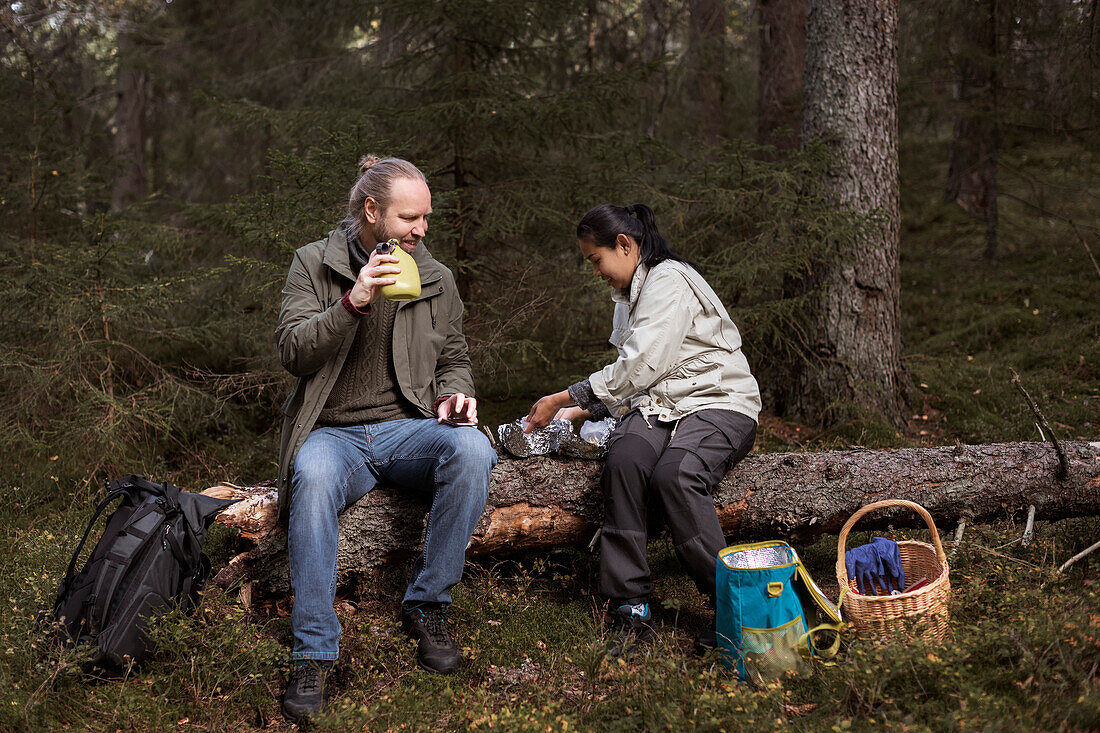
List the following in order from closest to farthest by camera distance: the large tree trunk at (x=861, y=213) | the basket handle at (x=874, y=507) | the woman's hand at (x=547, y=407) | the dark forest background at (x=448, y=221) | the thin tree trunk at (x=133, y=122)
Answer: the basket handle at (x=874, y=507) → the woman's hand at (x=547, y=407) → the dark forest background at (x=448, y=221) → the large tree trunk at (x=861, y=213) → the thin tree trunk at (x=133, y=122)

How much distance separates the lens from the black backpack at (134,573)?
9.48 feet

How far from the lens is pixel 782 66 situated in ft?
27.7

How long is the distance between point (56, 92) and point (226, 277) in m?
3.29

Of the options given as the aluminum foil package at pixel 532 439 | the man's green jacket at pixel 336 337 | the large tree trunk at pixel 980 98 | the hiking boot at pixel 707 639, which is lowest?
the hiking boot at pixel 707 639

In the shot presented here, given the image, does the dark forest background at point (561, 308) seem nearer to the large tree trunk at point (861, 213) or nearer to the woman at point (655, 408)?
the large tree trunk at point (861, 213)

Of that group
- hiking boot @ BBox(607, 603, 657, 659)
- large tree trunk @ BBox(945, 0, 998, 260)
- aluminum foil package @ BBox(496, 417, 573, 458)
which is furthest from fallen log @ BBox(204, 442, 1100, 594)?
large tree trunk @ BBox(945, 0, 998, 260)

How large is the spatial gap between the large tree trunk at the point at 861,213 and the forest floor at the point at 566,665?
208cm

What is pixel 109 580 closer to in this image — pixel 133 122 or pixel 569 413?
pixel 569 413

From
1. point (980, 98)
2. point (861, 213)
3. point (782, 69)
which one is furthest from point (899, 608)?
point (980, 98)

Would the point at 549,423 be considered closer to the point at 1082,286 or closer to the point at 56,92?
the point at 56,92

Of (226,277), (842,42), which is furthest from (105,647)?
(842,42)

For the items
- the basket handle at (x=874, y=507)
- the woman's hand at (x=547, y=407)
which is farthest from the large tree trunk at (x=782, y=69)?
the basket handle at (x=874, y=507)

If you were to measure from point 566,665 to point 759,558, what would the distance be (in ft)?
2.99

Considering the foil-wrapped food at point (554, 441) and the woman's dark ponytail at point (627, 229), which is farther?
the foil-wrapped food at point (554, 441)
